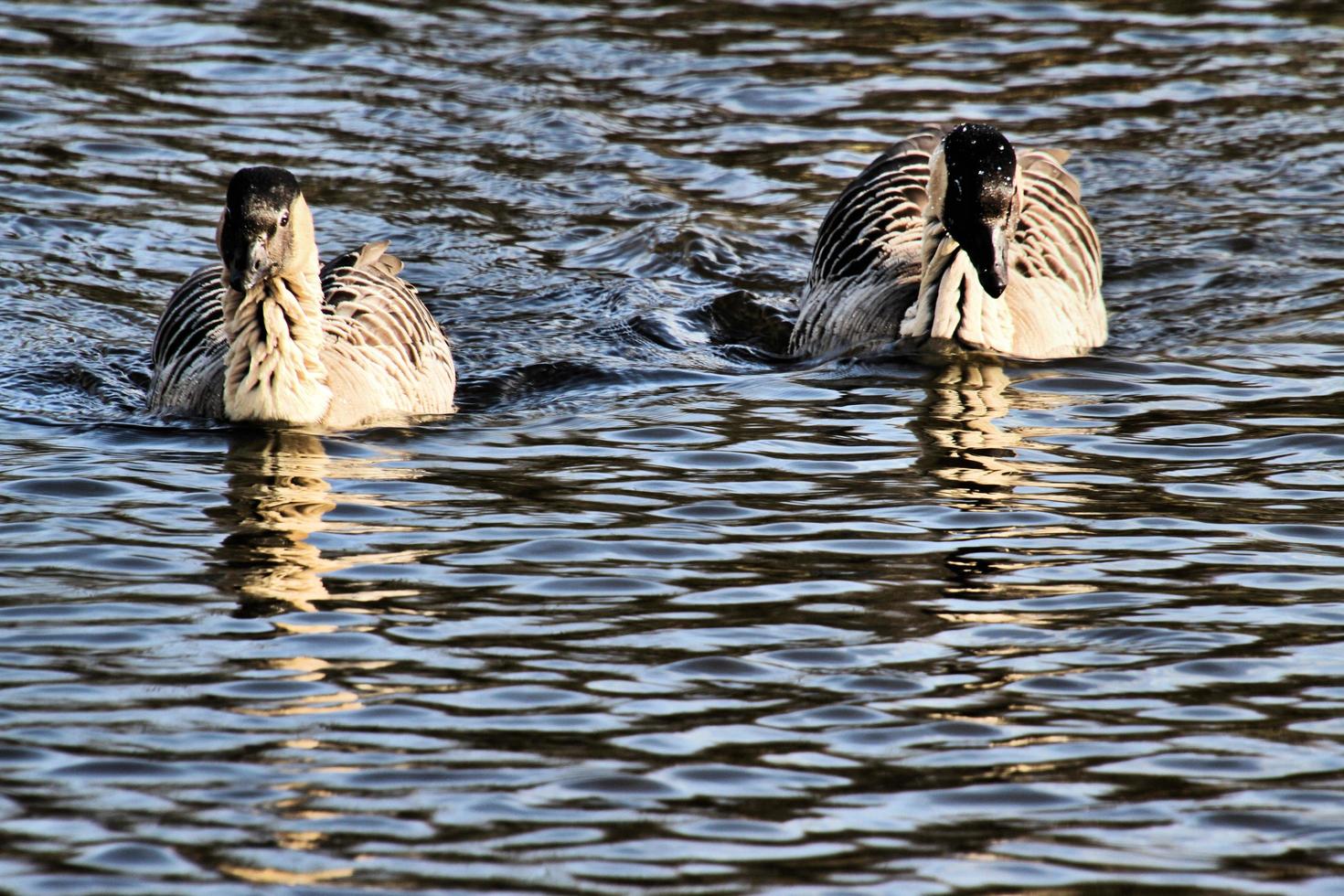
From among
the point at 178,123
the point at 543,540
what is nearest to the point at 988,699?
the point at 543,540

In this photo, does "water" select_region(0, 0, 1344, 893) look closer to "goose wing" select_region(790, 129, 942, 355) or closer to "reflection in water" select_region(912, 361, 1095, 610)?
"reflection in water" select_region(912, 361, 1095, 610)

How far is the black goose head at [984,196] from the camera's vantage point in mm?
11906

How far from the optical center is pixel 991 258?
39.0 feet

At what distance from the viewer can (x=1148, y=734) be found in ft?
22.8

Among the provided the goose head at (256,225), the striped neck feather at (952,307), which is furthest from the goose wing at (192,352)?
the striped neck feather at (952,307)

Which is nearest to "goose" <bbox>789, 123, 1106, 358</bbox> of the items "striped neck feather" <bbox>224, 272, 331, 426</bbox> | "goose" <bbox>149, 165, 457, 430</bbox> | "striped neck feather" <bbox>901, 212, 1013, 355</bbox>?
"striped neck feather" <bbox>901, 212, 1013, 355</bbox>

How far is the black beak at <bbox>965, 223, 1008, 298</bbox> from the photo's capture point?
11859mm

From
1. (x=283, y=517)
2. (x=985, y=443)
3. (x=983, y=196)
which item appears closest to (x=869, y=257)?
(x=983, y=196)

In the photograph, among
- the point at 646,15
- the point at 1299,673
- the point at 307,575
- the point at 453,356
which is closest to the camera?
the point at 1299,673

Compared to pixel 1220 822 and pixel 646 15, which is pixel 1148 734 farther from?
pixel 646 15

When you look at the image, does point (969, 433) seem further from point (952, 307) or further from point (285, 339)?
point (285, 339)

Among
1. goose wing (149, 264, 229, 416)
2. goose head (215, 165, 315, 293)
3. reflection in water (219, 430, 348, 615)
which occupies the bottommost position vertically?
reflection in water (219, 430, 348, 615)

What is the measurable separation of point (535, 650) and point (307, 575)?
4.53 ft

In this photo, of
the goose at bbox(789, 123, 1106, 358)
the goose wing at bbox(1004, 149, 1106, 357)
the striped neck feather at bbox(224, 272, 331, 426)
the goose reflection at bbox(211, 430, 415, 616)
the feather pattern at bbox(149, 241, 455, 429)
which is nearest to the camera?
the goose reflection at bbox(211, 430, 415, 616)
